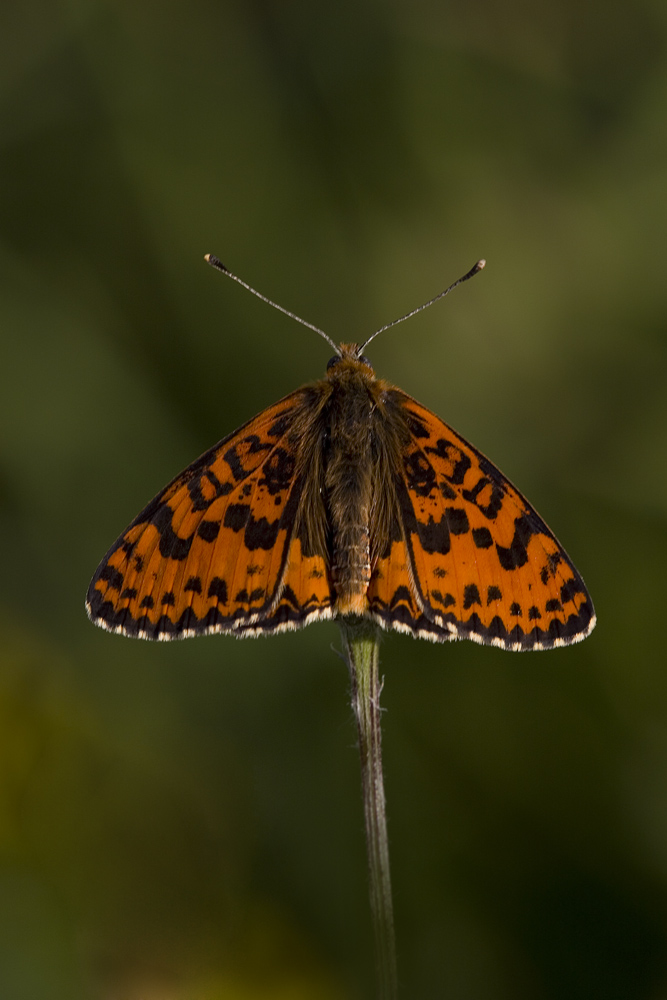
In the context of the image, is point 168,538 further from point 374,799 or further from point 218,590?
point 374,799

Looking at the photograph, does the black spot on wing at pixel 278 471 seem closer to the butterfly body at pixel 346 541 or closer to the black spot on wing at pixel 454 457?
the butterfly body at pixel 346 541

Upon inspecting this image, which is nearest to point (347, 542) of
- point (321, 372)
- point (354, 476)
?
point (354, 476)

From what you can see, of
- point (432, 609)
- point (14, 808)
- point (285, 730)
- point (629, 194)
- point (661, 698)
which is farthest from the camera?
point (629, 194)

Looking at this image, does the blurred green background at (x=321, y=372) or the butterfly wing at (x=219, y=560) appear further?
the blurred green background at (x=321, y=372)

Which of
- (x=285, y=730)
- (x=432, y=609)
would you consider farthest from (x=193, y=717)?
(x=432, y=609)

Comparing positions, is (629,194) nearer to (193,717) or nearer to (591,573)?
(591,573)

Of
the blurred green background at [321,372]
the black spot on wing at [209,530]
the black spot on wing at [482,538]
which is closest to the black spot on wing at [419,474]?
the black spot on wing at [482,538]
